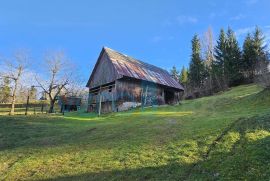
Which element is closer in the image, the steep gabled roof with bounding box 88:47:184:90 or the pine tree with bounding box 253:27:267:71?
the steep gabled roof with bounding box 88:47:184:90

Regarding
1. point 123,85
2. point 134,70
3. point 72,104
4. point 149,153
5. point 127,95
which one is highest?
point 134,70

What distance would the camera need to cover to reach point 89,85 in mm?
46500

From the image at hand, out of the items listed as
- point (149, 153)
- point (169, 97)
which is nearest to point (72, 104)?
point (169, 97)

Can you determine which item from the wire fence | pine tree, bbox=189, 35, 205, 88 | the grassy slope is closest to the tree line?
pine tree, bbox=189, 35, 205, 88

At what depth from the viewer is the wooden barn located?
39.2 metres

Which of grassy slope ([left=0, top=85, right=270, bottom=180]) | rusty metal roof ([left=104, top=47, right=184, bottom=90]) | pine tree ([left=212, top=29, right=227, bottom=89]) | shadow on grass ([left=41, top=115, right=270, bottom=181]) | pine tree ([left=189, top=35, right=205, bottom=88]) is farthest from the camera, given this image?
pine tree ([left=189, top=35, right=205, bottom=88])

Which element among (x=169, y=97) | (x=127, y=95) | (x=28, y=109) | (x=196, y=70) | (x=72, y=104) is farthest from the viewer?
(x=196, y=70)

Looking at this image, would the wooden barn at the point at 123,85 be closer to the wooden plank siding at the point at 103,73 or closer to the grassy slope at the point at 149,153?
the wooden plank siding at the point at 103,73

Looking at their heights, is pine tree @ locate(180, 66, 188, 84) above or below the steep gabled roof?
above

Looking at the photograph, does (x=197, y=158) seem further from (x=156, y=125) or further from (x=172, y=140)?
(x=156, y=125)

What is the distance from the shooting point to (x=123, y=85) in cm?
3959

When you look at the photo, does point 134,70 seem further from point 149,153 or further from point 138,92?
point 149,153

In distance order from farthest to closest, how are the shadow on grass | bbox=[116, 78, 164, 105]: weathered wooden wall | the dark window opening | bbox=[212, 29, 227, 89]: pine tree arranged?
1. bbox=[212, 29, 227, 89]: pine tree
2. the dark window opening
3. bbox=[116, 78, 164, 105]: weathered wooden wall
4. the shadow on grass

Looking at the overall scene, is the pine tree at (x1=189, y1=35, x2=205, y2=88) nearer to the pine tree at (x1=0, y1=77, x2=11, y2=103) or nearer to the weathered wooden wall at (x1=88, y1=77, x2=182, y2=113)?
the weathered wooden wall at (x1=88, y1=77, x2=182, y2=113)
